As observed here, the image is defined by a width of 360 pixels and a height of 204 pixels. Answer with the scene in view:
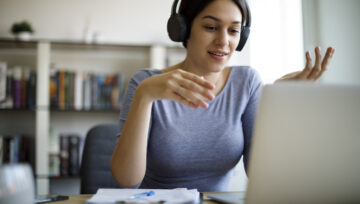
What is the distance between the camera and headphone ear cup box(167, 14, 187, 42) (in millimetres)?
1208

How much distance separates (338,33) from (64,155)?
2.12 metres

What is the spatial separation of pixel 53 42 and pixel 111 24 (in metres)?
0.55

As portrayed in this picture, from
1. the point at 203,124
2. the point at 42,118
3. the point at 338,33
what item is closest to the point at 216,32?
the point at 203,124

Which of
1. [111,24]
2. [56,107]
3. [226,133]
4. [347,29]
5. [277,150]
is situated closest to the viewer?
[277,150]

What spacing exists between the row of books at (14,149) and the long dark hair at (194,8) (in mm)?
1977

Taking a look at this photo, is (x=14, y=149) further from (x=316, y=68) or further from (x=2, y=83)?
(x=316, y=68)

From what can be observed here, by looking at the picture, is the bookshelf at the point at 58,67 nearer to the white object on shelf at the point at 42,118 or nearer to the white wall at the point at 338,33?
the white object on shelf at the point at 42,118

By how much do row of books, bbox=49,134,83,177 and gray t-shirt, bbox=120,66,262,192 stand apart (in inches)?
63.9

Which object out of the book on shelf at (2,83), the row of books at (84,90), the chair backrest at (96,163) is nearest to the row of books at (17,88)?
the book on shelf at (2,83)

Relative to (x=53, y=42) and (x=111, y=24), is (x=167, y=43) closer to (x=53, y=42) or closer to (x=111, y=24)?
(x=111, y=24)

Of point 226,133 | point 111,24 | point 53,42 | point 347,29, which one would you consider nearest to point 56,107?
point 53,42

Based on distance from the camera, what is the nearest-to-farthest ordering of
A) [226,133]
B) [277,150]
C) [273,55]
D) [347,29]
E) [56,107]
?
1. [277,150]
2. [226,133]
3. [347,29]
4. [273,55]
5. [56,107]

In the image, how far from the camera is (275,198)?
54 centimetres

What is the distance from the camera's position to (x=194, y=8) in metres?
1.21
